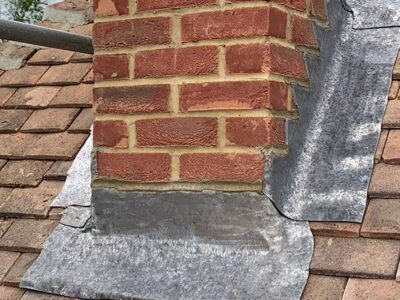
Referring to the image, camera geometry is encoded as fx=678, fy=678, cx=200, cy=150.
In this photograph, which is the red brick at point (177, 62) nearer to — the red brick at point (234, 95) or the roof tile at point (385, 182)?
the red brick at point (234, 95)

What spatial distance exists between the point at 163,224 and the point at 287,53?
0.52 metres

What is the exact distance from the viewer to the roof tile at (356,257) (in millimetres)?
1434

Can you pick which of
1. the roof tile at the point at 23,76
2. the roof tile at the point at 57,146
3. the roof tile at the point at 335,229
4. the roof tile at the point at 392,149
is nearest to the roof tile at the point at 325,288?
the roof tile at the point at 335,229

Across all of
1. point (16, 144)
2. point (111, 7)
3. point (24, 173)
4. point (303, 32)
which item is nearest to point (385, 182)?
point (303, 32)

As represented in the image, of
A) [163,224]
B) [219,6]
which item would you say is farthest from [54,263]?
[219,6]

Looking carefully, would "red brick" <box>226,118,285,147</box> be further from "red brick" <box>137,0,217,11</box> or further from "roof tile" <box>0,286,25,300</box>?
"roof tile" <box>0,286,25,300</box>

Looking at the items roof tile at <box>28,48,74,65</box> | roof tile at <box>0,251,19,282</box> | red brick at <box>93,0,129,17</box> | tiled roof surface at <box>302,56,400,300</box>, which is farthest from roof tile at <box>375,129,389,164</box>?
roof tile at <box>28,48,74,65</box>

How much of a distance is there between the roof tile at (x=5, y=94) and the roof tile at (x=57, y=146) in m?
0.39

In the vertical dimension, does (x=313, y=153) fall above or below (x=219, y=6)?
below

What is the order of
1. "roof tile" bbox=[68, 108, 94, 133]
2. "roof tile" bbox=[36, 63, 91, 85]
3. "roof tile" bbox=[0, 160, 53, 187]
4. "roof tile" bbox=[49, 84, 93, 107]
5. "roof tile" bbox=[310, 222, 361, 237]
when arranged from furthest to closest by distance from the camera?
1. "roof tile" bbox=[36, 63, 91, 85]
2. "roof tile" bbox=[49, 84, 93, 107]
3. "roof tile" bbox=[68, 108, 94, 133]
4. "roof tile" bbox=[0, 160, 53, 187]
5. "roof tile" bbox=[310, 222, 361, 237]

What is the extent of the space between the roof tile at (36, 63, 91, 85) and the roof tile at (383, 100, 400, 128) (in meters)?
1.17

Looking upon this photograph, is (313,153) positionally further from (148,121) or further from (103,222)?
(103,222)

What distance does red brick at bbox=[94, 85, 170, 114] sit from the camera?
1677 millimetres

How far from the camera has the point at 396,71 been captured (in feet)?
5.89
